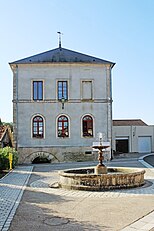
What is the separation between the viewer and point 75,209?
8398 millimetres

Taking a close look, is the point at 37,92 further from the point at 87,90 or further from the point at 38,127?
the point at 87,90

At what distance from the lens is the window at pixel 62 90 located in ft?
93.8

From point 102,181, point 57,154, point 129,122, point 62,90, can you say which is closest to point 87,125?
point 57,154

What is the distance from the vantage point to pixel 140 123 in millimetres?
44594

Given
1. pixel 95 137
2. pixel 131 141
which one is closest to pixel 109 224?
pixel 95 137

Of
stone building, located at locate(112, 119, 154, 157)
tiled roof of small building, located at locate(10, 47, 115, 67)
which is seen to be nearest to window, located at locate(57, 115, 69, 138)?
tiled roof of small building, located at locate(10, 47, 115, 67)

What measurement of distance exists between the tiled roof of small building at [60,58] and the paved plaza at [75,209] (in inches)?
721

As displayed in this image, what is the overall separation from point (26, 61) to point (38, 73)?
1524 millimetres

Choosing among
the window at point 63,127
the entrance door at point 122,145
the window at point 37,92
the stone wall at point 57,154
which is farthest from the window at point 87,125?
the entrance door at point 122,145

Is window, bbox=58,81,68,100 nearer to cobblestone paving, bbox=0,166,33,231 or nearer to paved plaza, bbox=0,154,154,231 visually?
cobblestone paving, bbox=0,166,33,231

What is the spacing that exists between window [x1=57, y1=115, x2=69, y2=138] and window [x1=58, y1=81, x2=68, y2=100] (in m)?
1.78

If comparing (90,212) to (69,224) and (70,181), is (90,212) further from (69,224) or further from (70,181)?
(70,181)

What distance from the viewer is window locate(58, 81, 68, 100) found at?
28578 mm

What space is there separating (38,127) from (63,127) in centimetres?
218
